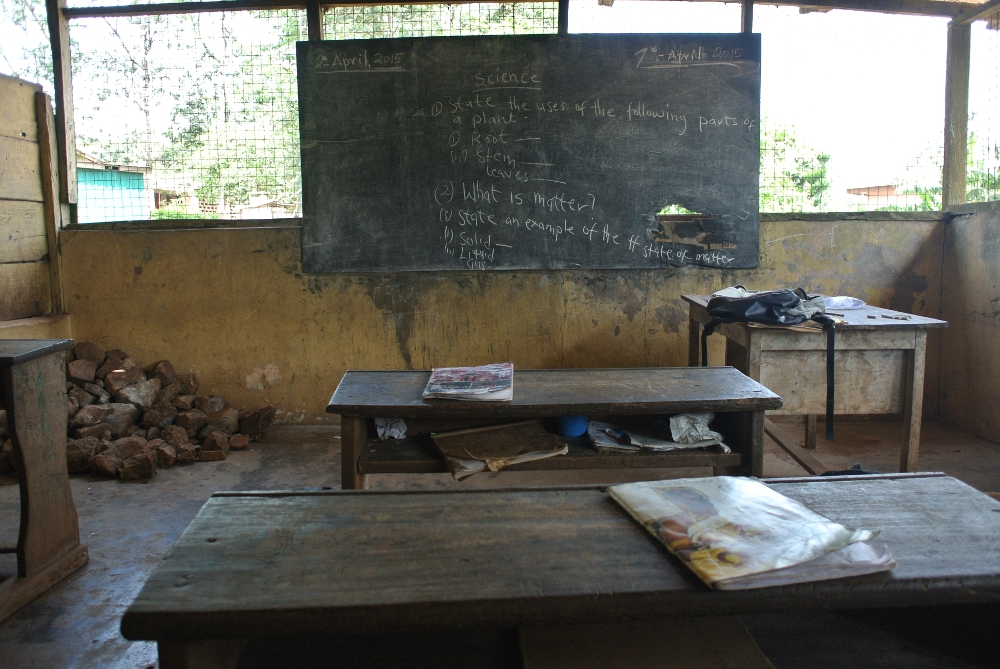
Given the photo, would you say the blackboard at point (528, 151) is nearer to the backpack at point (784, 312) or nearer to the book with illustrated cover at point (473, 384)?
the backpack at point (784, 312)

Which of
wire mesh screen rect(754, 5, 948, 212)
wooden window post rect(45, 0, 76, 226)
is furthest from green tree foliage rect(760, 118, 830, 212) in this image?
wooden window post rect(45, 0, 76, 226)

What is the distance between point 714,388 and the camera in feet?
7.10

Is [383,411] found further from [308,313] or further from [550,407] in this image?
[308,313]

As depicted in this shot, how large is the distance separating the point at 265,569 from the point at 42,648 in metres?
1.25

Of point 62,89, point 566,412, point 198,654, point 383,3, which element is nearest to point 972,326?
point 566,412

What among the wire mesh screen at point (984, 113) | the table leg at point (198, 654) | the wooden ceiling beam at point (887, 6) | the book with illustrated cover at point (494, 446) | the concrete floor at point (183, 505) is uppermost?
the wooden ceiling beam at point (887, 6)

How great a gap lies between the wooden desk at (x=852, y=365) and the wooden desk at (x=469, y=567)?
135cm

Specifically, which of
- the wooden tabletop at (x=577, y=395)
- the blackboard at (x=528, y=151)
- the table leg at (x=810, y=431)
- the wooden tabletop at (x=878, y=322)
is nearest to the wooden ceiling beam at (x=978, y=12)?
the blackboard at (x=528, y=151)

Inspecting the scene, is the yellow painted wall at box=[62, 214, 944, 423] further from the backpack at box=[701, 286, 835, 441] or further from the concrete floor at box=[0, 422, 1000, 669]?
the backpack at box=[701, 286, 835, 441]

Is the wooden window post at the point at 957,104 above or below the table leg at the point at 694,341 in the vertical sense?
above

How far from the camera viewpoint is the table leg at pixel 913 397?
277cm

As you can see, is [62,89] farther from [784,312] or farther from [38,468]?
[784,312]

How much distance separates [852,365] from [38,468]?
3.01 meters

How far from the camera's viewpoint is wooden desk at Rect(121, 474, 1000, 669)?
984mm
